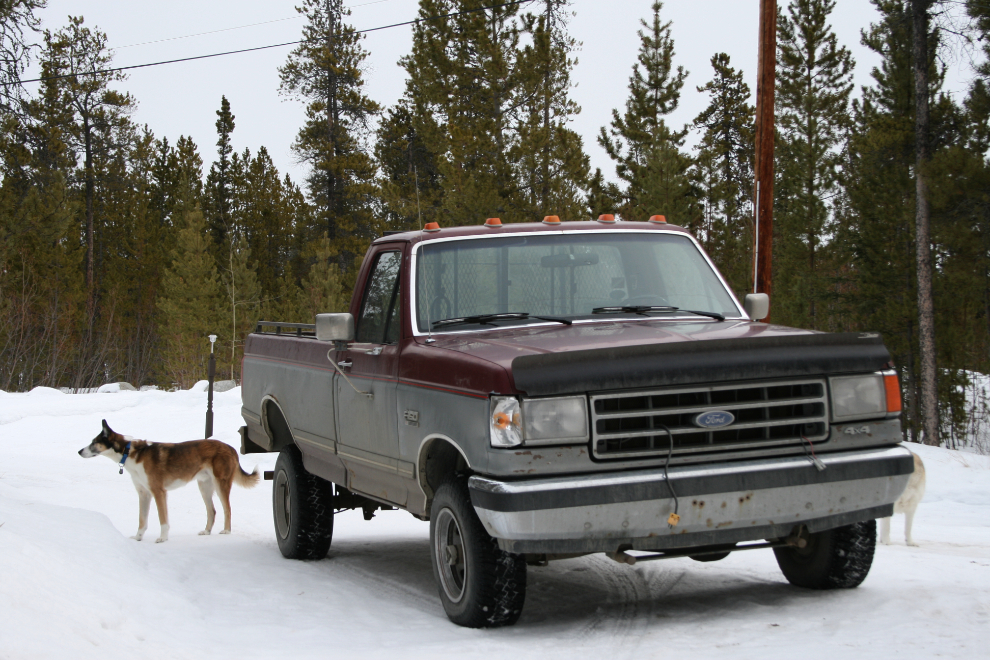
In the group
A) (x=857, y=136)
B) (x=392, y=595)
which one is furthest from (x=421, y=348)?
(x=857, y=136)

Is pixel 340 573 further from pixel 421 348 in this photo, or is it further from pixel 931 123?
pixel 931 123

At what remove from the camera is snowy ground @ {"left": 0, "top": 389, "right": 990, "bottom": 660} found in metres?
4.84

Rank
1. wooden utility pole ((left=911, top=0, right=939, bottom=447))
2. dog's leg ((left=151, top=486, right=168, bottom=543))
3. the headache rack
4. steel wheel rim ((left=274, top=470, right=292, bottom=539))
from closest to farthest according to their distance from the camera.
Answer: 1. the headache rack
2. steel wheel rim ((left=274, top=470, right=292, bottom=539))
3. dog's leg ((left=151, top=486, right=168, bottom=543))
4. wooden utility pole ((left=911, top=0, right=939, bottom=447))

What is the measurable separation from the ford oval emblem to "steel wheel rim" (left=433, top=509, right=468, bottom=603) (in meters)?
1.40

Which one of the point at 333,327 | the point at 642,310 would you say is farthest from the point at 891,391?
the point at 333,327

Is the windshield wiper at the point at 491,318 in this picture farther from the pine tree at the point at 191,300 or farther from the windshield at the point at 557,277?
the pine tree at the point at 191,300

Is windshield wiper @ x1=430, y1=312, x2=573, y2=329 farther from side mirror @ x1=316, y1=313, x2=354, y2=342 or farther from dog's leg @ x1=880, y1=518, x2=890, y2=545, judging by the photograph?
dog's leg @ x1=880, y1=518, x2=890, y2=545

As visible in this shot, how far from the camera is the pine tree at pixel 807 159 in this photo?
35.3 m

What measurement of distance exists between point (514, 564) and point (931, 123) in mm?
25389

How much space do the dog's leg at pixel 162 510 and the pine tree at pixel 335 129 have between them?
36173 mm

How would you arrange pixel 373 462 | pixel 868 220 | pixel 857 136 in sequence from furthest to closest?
pixel 857 136 → pixel 868 220 → pixel 373 462

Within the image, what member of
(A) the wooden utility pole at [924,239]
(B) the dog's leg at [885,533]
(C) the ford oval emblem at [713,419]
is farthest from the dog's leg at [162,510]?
(A) the wooden utility pole at [924,239]

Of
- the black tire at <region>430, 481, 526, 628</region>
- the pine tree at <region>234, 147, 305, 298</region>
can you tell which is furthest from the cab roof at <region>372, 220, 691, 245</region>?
the pine tree at <region>234, 147, 305, 298</region>

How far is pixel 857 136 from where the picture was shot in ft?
111
